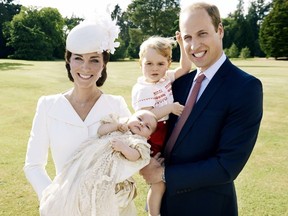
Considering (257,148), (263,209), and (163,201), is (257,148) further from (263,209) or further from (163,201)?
(163,201)

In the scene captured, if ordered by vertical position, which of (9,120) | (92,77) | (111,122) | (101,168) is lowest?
(9,120)

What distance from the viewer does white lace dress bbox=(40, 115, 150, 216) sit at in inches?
106

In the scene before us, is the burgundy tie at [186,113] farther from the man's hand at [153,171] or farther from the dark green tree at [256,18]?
the dark green tree at [256,18]

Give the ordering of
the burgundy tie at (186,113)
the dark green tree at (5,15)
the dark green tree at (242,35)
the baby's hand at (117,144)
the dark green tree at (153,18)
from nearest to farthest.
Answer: the baby's hand at (117,144), the burgundy tie at (186,113), the dark green tree at (5,15), the dark green tree at (242,35), the dark green tree at (153,18)

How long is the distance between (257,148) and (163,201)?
6.95 m

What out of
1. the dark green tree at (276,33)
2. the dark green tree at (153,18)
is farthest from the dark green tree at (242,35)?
the dark green tree at (153,18)

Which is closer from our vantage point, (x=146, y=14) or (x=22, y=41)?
(x=22, y=41)

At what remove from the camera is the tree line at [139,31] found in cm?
5991

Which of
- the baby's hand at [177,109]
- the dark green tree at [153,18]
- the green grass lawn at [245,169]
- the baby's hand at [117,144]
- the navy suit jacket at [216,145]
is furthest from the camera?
the dark green tree at [153,18]

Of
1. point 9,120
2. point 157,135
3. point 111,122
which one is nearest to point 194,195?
point 157,135

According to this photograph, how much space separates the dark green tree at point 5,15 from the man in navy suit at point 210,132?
63.7m

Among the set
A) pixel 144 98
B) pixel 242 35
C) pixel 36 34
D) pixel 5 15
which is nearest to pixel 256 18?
pixel 242 35

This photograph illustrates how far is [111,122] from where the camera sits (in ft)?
9.62

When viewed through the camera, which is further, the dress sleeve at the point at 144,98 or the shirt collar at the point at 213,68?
the dress sleeve at the point at 144,98
